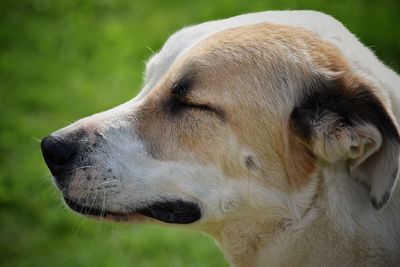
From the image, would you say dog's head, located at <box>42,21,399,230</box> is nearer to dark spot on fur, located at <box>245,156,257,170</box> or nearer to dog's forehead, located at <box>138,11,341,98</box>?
dark spot on fur, located at <box>245,156,257,170</box>

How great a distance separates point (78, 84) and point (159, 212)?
6.07 m

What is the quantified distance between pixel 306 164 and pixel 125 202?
881 mm

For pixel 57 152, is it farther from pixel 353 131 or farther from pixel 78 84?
pixel 78 84

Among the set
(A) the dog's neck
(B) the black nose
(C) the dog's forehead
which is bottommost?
(A) the dog's neck

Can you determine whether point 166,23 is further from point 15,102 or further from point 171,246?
point 171,246

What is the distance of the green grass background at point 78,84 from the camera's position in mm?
6664

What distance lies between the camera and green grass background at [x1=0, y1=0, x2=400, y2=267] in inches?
262

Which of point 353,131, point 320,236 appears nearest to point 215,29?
point 353,131

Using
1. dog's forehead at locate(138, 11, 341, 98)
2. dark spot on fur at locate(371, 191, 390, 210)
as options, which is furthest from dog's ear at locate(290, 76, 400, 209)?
dog's forehead at locate(138, 11, 341, 98)

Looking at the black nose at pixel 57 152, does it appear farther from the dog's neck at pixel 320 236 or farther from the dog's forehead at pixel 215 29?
the dog's neck at pixel 320 236

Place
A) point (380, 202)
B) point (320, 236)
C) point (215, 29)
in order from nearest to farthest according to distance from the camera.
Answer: point (380, 202)
point (320, 236)
point (215, 29)

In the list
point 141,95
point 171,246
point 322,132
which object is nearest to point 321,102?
point 322,132

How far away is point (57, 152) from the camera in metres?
3.47

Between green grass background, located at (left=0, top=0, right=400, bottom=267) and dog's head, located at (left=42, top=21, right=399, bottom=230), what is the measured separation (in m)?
2.22
